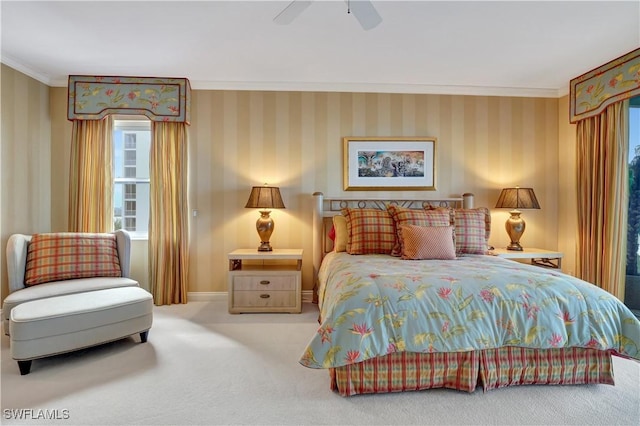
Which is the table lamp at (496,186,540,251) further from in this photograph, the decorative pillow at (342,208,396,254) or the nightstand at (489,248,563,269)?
the decorative pillow at (342,208,396,254)

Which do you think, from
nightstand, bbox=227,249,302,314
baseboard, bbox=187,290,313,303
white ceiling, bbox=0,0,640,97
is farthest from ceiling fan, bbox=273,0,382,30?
baseboard, bbox=187,290,313,303

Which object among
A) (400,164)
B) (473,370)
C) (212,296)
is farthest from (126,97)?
(473,370)

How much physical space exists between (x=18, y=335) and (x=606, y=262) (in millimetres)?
5222

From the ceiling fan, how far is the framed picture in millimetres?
1906

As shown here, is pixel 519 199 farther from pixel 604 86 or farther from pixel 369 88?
pixel 369 88

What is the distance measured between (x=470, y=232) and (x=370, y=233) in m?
1.06

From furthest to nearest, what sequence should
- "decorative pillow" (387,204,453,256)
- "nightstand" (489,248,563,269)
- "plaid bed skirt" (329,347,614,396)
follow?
"nightstand" (489,248,563,269), "decorative pillow" (387,204,453,256), "plaid bed skirt" (329,347,614,396)

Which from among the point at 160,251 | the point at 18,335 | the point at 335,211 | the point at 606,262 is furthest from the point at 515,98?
the point at 18,335

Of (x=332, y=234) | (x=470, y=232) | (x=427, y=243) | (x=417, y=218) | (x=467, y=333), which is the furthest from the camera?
(x=332, y=234)

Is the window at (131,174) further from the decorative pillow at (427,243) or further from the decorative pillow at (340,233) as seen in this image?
the decorative pillow at (427,243)

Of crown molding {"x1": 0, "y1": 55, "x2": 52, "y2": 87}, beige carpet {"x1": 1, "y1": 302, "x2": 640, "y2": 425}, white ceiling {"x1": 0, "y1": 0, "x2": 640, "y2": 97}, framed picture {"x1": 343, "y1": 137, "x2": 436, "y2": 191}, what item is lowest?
beige carpet {"x1": 1, "y1": 302, "x2": 640, "y2": 425}

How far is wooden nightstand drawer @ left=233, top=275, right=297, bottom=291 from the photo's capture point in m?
3.43

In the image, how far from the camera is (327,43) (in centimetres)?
293

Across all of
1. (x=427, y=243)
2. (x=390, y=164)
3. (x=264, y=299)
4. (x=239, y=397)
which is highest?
(x=390, y=164)
